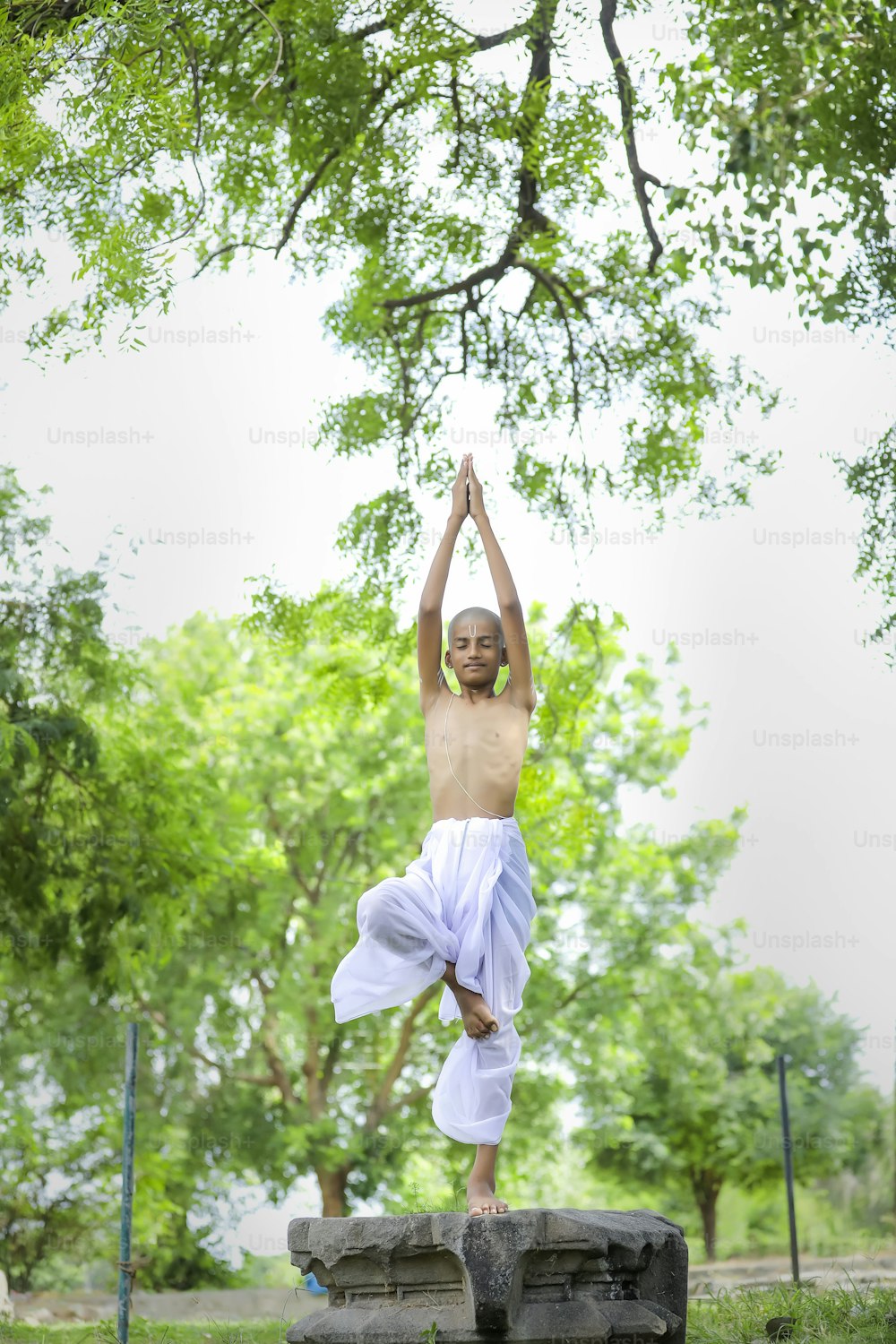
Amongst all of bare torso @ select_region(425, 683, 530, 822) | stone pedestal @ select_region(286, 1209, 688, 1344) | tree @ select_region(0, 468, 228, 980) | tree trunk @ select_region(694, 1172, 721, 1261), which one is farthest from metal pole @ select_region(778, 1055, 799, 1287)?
tree trunk @ select_region(694, 1172, 721, 1261)

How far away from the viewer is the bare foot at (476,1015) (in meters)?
3.99

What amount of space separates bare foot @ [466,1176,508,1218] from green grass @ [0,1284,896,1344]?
124 cm

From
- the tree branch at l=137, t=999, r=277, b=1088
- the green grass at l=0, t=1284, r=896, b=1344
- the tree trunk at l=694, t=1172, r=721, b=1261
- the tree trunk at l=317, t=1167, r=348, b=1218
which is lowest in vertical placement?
the tree trunk at l=694, t=1172, r=721, b=1261

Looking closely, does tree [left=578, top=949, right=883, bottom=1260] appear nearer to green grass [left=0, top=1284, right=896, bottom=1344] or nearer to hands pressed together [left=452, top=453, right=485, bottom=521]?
green grass [left=0, top=1284, right=896, bottom=1344]

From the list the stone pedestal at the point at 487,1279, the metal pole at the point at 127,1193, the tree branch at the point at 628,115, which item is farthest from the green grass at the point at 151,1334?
the tree branch at the point at 628,115

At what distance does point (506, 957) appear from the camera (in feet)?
13.6

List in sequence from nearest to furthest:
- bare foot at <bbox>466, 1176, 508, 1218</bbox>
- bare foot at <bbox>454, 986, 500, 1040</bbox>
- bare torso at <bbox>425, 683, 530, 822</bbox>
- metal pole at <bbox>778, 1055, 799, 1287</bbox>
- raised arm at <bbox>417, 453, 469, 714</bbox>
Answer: bare foot at <bbox>466, 1176, 508, 1218</bbox>
bare foot at <bbox>454, 986, 500, 1040</bbox>
bare torso at <bbox>425, 683, 530, 822</bbox>
raised arm at <bbox>417, 453, 469, 714</bbox>
metal pole at <bbox>778, 1055, 799, 1287</bbox>

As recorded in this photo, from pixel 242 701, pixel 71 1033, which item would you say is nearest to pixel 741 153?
pixel 242 701

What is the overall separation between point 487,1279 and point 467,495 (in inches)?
98.2

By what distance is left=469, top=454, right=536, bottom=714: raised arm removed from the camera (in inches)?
173

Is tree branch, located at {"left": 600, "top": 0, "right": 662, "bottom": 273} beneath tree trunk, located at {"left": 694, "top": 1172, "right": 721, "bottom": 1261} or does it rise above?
above

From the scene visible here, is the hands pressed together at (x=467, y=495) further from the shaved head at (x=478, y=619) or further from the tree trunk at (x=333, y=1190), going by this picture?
the tree trunk at (x=333, y=1190)

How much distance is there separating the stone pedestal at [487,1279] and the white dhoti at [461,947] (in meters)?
0.31

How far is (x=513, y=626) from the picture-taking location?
443cm
